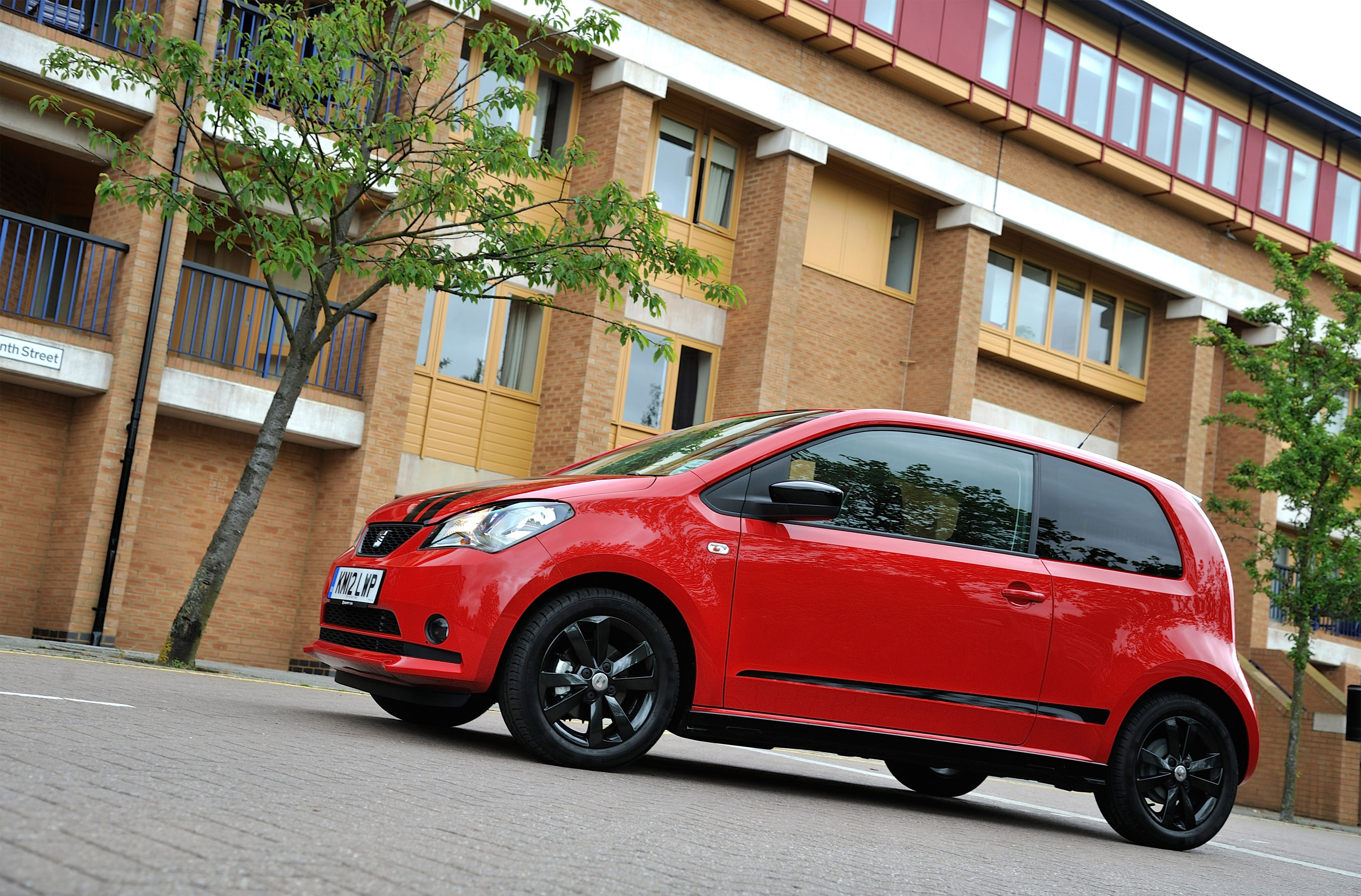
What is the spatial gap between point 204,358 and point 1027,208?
50.2 feet

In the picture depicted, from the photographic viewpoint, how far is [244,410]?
54.5 ft

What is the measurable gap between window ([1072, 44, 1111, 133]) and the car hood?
21.8 metres

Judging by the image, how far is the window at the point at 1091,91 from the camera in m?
25.7

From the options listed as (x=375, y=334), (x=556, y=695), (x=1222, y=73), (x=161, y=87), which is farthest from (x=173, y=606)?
(x=1222, y=73)

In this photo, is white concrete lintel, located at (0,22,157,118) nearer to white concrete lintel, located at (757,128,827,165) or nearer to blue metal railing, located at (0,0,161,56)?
blue metal railing, located at (0,0,161,56)

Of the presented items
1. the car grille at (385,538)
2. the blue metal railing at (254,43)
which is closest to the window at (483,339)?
the blue metal railing at (254,43)

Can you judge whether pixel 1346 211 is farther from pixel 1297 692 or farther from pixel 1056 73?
pixel 1297 692

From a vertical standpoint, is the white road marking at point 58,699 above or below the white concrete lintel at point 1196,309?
below

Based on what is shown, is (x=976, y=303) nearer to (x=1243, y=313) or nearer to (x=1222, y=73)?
(x=1243, y=313)

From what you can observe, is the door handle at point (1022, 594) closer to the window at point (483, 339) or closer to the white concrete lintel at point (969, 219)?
the window at point (483, 339)

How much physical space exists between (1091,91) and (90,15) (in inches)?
700

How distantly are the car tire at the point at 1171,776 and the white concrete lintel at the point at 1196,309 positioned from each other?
894 inches

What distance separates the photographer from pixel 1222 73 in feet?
92.4

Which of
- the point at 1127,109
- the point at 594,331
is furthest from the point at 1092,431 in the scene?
the point at 1127,109
